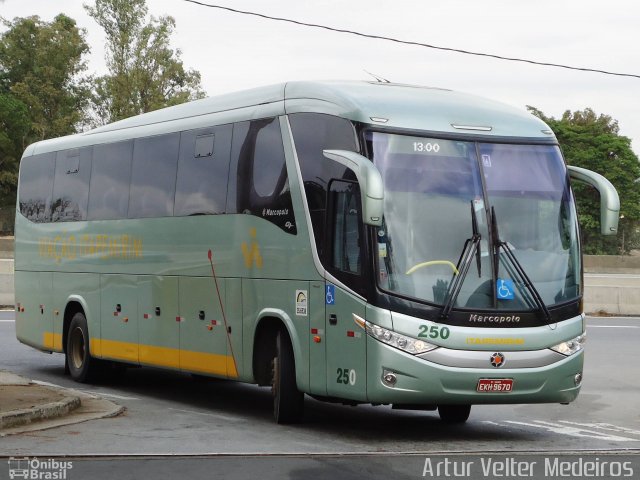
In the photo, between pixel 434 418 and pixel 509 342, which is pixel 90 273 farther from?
pixel 509 342

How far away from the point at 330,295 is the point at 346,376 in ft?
2.63

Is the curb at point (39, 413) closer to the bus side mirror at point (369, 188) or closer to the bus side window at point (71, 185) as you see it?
the bus side mirror at point (369, 188)

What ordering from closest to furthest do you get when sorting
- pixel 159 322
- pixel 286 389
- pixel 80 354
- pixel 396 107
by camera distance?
pixel 396 107, pixel 286 389, pixel 159 322, pixel 80 354

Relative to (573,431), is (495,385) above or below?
above

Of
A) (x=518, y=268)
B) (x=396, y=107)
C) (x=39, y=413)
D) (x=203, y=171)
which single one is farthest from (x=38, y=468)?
(x=203, y=171)

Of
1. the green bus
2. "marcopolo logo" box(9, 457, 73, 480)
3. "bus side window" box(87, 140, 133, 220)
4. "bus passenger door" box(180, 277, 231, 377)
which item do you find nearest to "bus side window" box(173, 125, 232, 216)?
the green bus

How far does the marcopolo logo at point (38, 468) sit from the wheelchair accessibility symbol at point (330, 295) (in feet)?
11.0

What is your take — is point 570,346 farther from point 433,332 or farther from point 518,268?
point 433,332

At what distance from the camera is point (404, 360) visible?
40.1ft

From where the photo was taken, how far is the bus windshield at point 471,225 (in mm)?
12414

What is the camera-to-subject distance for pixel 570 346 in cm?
1289

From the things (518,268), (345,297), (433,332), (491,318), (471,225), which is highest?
(471,225)

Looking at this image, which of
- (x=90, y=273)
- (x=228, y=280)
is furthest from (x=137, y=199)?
(x=228, y=280)

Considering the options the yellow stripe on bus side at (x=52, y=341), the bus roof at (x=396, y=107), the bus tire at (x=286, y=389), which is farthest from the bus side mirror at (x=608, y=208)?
the yellow stripe on bus side at (x=52, y=341)
